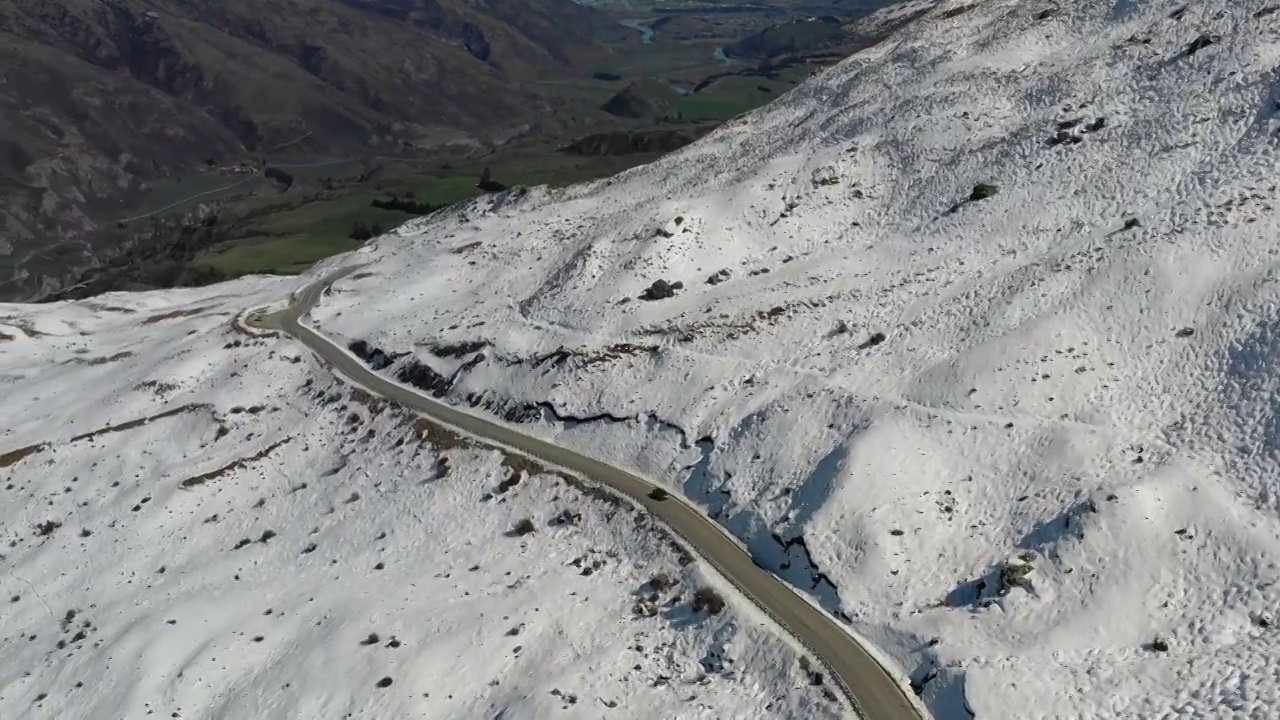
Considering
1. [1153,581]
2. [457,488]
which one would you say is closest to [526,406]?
[457,488]

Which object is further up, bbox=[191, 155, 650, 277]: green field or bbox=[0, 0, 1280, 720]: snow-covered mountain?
bbox=[0, 0, 1280, 720]: snow-covered mountain

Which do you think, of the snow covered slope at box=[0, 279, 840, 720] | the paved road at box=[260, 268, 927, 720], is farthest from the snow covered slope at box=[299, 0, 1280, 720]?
the snow covered slope at box=[0, 279, 840, 720]

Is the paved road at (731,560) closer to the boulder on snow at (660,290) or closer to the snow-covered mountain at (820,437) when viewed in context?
the snow-covered mountain at (820,437)

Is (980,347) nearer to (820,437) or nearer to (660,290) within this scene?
(820,437)

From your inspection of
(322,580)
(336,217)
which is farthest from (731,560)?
(336,217)

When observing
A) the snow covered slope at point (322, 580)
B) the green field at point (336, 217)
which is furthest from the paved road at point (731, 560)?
the green field at point (336, 217)

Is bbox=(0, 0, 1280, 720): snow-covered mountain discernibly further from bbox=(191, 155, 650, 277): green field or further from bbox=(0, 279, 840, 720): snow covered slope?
bbox=(191, 155, 650, 277): green field

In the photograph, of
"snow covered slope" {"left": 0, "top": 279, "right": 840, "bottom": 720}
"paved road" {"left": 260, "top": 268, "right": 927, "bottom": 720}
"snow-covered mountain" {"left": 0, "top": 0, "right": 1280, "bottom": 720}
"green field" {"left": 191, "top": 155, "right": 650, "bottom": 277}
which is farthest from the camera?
"green field" {"left": 191, "top": 155, "right": 650, "bottom": 277}

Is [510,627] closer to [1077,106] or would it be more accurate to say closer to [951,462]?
[951,462]
